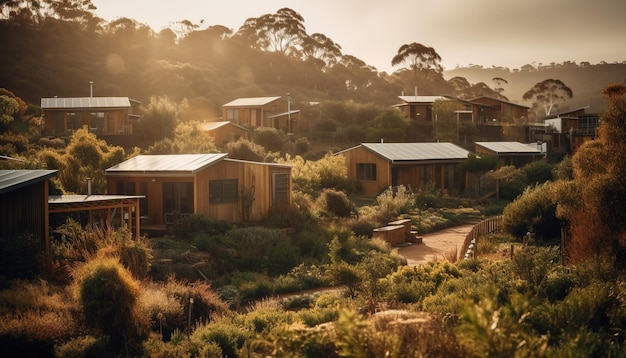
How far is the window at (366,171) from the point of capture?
3725 cm

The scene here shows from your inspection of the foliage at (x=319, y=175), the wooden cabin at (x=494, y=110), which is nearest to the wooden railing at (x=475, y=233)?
the foliage at (x=319, y=175)

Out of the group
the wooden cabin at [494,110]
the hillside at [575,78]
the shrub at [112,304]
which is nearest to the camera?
the shrub at [112,304]

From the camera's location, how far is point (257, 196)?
24.0 metres

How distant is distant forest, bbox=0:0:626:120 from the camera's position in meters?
69.9

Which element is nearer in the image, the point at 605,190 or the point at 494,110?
the point at 605,190

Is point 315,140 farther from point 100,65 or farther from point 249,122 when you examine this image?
point 100,65

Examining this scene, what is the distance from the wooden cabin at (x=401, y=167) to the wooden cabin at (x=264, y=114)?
66.4 feet

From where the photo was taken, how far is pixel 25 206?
15695 mm

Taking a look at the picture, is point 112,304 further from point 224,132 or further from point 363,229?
point 224,132

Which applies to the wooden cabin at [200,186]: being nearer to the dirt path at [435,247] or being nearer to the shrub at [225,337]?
the dirt path at [435,247]

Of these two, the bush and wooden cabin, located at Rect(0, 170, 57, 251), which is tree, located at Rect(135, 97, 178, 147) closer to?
the bush

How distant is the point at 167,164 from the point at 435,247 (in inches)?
397

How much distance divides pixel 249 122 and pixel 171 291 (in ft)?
152

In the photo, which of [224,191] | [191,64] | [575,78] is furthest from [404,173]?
Result: [575,78]
